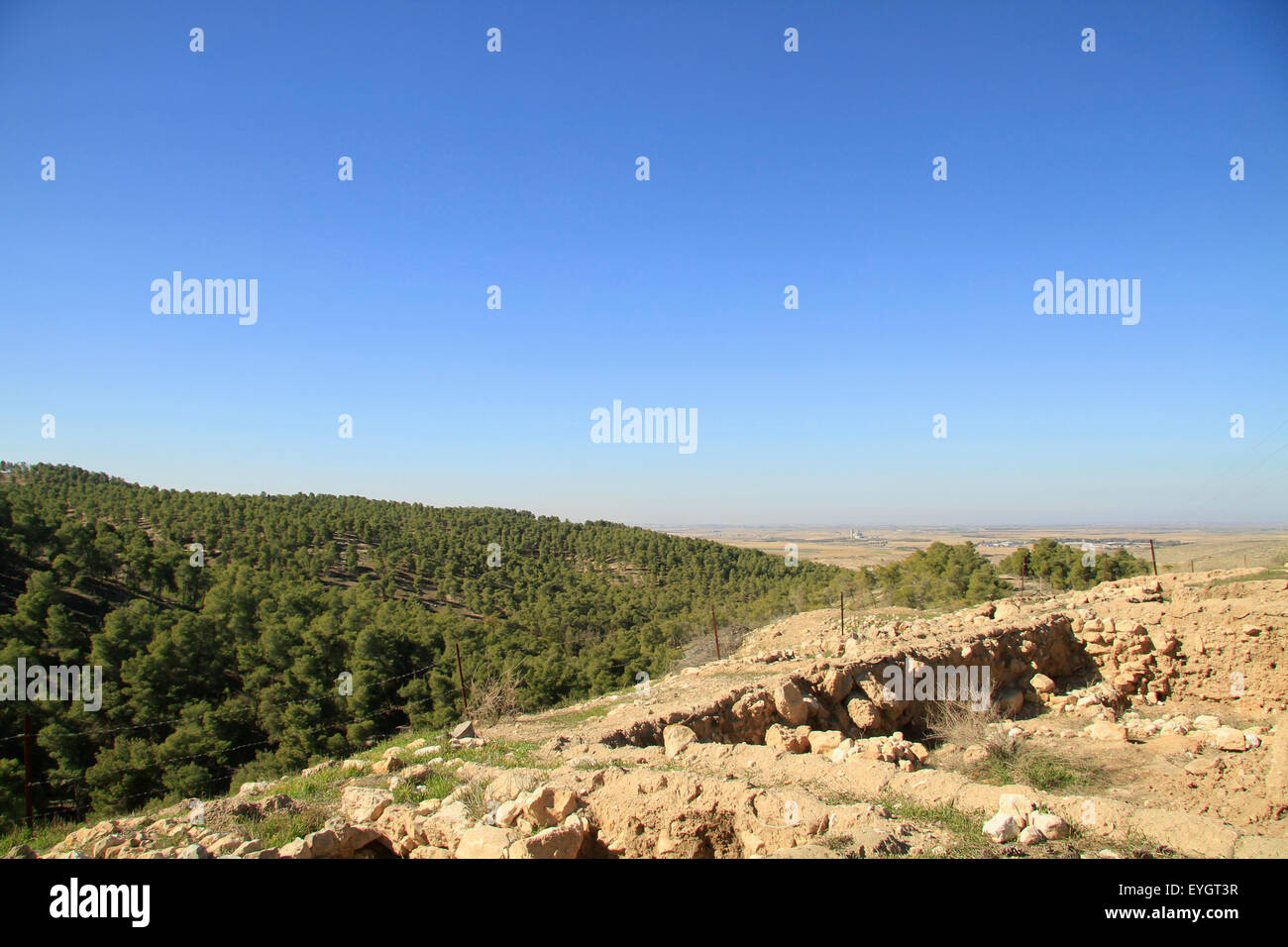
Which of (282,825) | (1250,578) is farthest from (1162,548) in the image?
(282,825)

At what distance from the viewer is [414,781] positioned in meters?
7.71

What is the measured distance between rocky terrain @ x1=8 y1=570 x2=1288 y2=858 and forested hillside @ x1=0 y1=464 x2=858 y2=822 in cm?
1764

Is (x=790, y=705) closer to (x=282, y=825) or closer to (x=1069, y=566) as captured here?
(x=282, y=825)

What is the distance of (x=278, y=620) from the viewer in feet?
115

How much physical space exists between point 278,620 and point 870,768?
3754cm

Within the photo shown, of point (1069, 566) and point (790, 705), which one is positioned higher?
point (790, 705)

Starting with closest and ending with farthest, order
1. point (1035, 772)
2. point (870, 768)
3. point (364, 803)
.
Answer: point (364, 803), point (870, 768), point (1035, 772)

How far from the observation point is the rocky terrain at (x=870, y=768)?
5258 mm

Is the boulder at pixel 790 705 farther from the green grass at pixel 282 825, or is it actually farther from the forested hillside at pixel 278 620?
the forested hillside at pixel 278 620

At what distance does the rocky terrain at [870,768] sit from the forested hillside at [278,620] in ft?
57.9

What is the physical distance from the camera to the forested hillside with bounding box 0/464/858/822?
26250 millimetres

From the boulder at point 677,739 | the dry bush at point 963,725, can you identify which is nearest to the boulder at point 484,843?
the boulder at point 677,739
